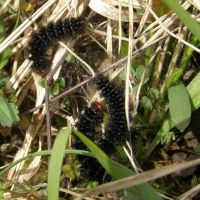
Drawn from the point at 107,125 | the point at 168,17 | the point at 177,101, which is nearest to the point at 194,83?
the point at 177,101

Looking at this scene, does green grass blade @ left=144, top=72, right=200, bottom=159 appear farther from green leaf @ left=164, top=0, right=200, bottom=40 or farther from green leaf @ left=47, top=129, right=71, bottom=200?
green leaf @ left=47, top=129, right=71, bottom=200

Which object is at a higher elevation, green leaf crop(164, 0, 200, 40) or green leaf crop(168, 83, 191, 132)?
green leaf crop(164, 0, 200, 40)

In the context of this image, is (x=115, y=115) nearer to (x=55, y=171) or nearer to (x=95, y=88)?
(x=95, y=88)

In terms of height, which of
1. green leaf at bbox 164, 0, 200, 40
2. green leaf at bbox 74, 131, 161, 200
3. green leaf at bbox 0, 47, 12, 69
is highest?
green leaf at bbox 164, 0, 200, 40

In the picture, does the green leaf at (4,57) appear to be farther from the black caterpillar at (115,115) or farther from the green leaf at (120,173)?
the green leaf at (120,173)

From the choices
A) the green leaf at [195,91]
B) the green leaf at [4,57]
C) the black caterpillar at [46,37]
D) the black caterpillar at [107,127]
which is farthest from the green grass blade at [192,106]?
the green leaf at [4,57]

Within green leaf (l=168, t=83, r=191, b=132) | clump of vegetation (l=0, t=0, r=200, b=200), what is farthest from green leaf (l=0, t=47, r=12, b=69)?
green leaf (l=168, t=83, r=191, b=132)
